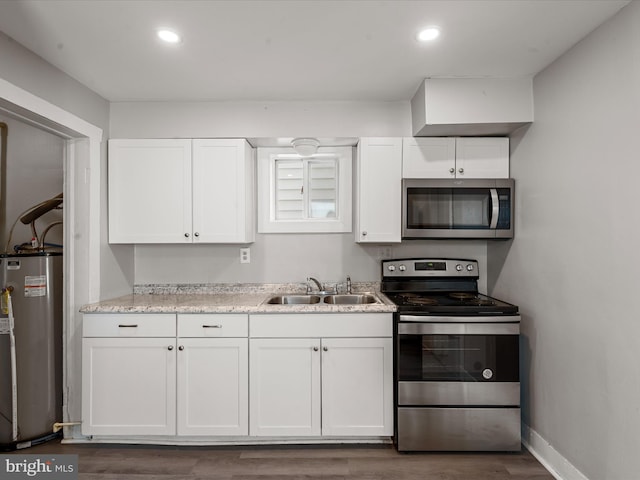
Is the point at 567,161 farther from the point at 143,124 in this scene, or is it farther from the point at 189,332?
the point at 143,124

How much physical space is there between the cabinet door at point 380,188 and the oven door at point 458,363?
0.70 m

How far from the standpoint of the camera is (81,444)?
94.5 inches

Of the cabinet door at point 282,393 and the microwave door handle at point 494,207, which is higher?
the microwave door handle at point 494,207

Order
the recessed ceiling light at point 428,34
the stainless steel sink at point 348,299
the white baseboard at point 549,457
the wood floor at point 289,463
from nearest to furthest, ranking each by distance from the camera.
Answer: the recessed ceiling light at point 428,34
the white baseboard at point 549,457
the wood floor at point 289,463
the stainless steel sink at point 348,299

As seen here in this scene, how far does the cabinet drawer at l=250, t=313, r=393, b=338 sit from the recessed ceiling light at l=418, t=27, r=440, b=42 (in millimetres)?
1570

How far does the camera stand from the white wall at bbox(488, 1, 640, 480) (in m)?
1.60

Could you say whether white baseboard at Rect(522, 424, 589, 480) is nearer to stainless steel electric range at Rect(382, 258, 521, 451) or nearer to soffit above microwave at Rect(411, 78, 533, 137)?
stainless steel electric range at Rect(382, 258, 521, 451)

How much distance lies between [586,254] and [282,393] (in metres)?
1.87

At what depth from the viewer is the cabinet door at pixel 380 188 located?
2627 millimetres

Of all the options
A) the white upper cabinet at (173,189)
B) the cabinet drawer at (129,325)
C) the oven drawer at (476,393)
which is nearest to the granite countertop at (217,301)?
the cabinet drawer at (129,325)

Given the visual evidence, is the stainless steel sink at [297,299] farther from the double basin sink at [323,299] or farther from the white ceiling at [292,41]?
the white ceiling at [292,41]

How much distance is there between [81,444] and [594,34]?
12.4 feet

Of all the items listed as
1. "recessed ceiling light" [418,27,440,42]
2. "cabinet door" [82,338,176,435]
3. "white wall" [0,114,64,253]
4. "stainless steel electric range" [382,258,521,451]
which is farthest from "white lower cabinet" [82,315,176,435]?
"recessed ceiling light" [418,27,440,42]

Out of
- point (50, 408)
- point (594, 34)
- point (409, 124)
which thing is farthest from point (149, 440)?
point (594, 34)
